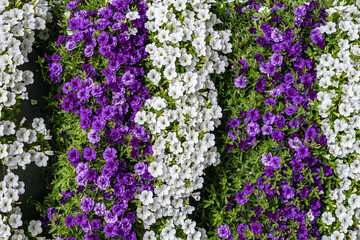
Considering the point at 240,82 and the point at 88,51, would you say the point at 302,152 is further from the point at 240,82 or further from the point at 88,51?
the point at 88,51

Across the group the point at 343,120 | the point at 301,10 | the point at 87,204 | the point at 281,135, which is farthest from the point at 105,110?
the point at 343,120

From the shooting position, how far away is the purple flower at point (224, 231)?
10.8 ft

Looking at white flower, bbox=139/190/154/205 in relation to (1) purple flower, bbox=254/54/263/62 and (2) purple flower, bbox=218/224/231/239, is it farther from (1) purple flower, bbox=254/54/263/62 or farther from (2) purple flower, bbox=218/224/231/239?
(1) purple flower, bbox=254/54/263/62

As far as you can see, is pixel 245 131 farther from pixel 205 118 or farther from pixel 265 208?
pixel 265 208

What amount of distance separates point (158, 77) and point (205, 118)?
1.59ft

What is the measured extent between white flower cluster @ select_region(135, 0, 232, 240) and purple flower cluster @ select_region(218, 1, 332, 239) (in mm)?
249

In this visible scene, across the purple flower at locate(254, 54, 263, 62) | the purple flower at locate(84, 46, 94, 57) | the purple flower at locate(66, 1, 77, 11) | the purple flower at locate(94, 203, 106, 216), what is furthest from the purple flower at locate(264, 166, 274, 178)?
the purple flower at locate(66, 1, 77, 11)

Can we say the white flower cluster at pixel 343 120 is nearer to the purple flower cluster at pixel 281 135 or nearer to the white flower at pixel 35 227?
the purple flower cluster at pixel 281 135

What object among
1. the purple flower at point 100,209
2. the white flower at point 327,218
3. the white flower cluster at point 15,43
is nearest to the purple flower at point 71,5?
the white flower cluster at point 15,43

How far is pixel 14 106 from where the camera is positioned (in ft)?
10.5

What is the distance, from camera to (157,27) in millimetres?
3346

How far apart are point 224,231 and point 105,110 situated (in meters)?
1.30

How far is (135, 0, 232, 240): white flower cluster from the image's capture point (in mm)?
3199

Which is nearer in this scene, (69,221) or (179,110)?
(69,221)
